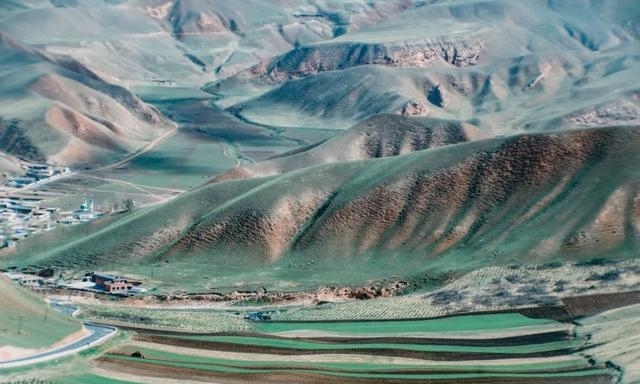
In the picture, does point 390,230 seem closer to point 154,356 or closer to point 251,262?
point 251,262

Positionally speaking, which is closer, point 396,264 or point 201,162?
point 396,264

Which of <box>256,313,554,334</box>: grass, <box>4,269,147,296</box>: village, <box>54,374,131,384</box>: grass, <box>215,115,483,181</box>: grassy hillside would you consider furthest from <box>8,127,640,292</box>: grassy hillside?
<box>54,374,131,384</box>: grass

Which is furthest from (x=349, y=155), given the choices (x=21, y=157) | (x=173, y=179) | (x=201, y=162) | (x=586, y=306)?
(x=586, y=306)

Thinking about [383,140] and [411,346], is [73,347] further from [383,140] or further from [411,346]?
[383,140]

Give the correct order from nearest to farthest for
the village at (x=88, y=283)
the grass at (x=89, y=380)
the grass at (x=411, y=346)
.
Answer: the grass at (x=89, y=380)
the grass at (x=411, y=346)
the village at (x=88, y=283)

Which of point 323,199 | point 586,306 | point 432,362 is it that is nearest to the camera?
point 432,362

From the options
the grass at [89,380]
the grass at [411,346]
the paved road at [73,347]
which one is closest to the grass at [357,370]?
the paved road at [73,347]

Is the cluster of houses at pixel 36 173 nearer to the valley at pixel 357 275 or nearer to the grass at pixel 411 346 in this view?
the valley at pixel 357 275

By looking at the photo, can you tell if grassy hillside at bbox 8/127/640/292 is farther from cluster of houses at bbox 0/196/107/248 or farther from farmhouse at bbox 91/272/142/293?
cluster of houses at bbox 0/196/107/248
